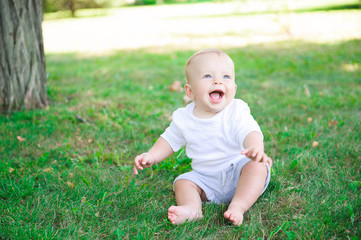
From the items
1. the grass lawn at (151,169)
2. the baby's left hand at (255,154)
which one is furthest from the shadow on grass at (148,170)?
the baby's left hand at (255,154)

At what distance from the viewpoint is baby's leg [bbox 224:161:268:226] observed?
184cm

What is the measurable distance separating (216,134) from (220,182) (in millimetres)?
310

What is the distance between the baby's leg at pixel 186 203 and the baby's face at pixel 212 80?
505mm

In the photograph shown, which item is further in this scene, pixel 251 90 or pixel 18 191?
pixel 251 90

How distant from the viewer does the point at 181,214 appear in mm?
1819

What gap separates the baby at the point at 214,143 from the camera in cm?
191

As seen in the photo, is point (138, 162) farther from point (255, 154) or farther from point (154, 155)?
point (255, 154)

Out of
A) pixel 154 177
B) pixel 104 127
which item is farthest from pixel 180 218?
pixel 104 127

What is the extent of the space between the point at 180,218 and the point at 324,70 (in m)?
4.93

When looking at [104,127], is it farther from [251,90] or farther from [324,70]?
[324,70]

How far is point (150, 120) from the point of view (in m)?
3.58

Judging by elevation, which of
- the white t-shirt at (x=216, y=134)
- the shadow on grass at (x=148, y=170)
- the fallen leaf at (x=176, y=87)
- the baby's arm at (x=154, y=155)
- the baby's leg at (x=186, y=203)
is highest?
the white t-shirt at (x=216, y=134)

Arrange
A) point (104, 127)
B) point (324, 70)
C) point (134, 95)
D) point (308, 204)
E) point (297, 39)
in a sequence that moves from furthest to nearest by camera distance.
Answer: point (297, 39) → point (324, 70) → point (134, 95) → point (104, 127) → point (308, 204)

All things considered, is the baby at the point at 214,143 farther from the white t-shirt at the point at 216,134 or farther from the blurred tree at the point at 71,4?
the blurred tree at the point at 71,4
